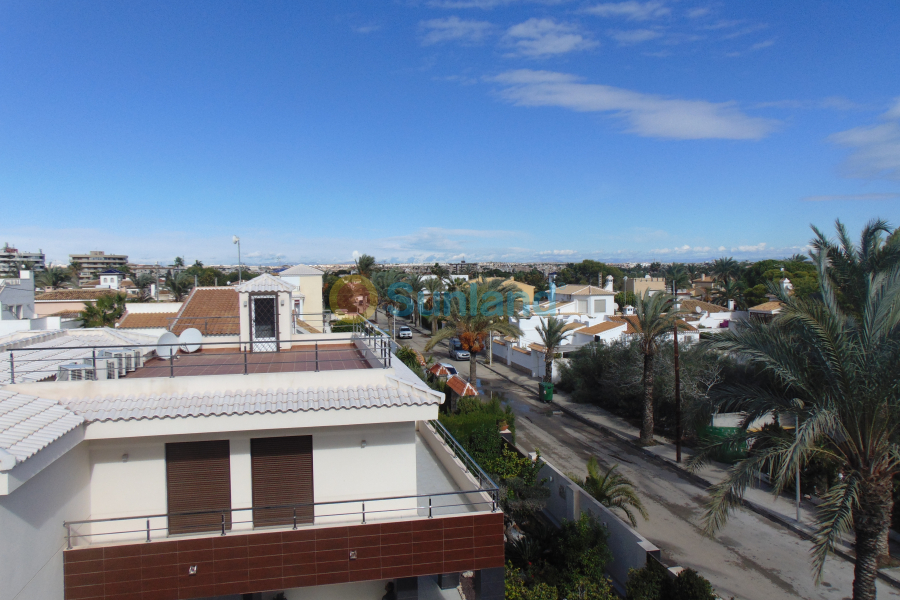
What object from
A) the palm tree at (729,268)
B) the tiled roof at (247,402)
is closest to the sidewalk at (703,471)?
the tiled roof at (247,402)

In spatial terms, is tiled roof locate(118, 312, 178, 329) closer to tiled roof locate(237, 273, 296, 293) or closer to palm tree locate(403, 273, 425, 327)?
tiled roof locate(237, 273, 296, 293)

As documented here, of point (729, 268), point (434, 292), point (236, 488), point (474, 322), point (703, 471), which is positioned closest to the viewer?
point (236, 488)

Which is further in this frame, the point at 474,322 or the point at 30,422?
the point at 474,322

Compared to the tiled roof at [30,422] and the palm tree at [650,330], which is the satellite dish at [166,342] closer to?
the tiled roof at [30,422]

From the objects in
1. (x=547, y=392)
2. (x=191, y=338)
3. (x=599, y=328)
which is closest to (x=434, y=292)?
(x=599, y=328)

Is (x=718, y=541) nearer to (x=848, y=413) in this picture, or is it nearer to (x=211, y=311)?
(x=848, y=413)

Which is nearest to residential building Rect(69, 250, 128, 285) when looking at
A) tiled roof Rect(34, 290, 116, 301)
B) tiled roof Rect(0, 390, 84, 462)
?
tiled roof Rect(34, 290, 116, 301)

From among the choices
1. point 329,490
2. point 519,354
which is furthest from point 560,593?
point 519,354

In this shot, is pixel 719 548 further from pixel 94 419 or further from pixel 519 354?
pixel 519 354
